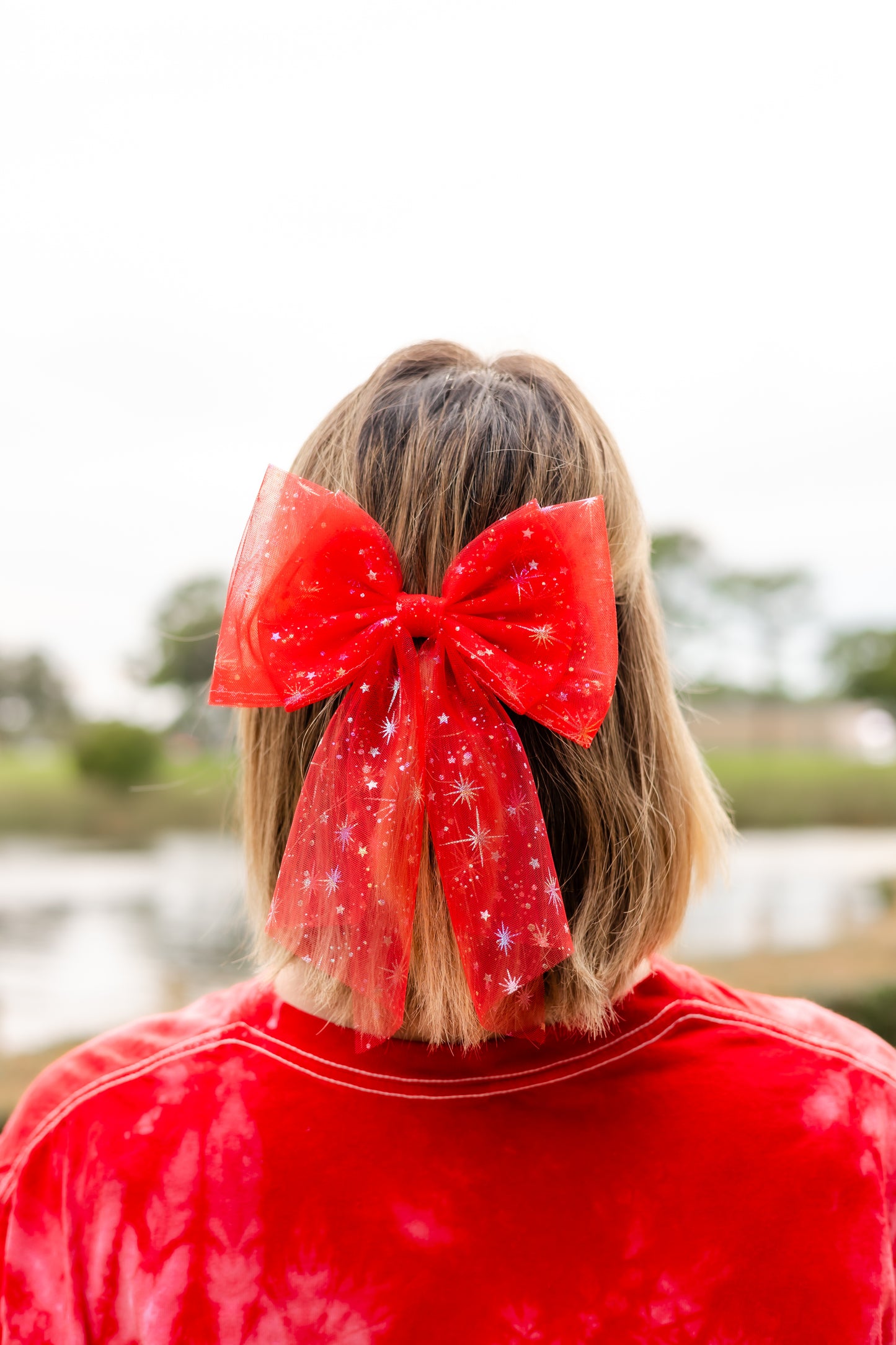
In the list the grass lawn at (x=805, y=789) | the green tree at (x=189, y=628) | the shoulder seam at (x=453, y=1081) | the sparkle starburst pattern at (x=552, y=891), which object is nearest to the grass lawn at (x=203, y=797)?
the grass lawn at (x=805, y=789)

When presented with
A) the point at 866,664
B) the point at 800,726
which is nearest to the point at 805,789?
the point at 800,726

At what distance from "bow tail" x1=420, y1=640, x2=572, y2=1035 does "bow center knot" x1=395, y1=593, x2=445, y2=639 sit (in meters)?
0.01

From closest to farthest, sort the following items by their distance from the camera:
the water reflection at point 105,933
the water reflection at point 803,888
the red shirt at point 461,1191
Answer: the red shirt at point 461,1191, the water reflection at point 105,933, the water reflection at point 803,888

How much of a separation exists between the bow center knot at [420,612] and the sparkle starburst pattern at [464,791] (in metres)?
0.08

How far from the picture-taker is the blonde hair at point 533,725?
55 centimetres

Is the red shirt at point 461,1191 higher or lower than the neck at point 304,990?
lower

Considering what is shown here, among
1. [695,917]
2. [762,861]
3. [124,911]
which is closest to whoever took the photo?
[124,911]

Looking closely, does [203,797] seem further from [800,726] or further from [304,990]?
[304,990]

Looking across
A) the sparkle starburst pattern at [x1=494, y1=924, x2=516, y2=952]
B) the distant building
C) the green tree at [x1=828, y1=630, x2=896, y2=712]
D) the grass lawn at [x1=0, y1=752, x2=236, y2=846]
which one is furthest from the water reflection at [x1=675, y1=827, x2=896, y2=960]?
the sparkle starburst pattern at [x1=494, y1=924, x2=516, y2=952]

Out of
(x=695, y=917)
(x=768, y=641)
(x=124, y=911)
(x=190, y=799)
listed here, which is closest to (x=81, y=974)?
(x=124, y=911)

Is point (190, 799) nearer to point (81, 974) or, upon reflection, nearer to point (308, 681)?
point (81, 974)

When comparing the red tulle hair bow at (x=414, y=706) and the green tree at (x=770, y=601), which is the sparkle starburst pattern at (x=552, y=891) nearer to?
the red tulle hair bow at (x=414, y=706)

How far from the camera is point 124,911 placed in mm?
2232

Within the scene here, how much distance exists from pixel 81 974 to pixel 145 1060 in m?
1.61
